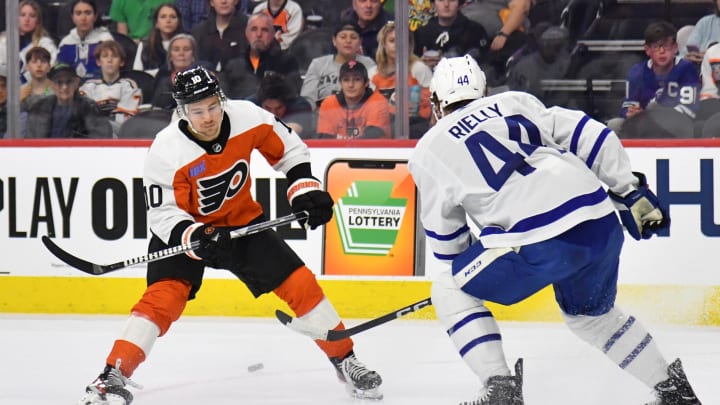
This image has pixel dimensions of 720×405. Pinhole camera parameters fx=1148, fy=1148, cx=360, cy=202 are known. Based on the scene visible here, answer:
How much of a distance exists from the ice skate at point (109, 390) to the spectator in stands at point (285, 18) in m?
2.15

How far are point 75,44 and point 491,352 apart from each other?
10.0 ft

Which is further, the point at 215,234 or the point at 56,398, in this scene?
the point at 56,398

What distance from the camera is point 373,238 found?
4719 millimetres

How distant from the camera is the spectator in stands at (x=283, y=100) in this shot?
4910 millimetres

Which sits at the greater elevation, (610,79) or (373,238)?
(610,79)

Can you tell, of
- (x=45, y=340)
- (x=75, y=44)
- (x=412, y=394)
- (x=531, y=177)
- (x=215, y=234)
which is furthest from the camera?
(x=75, y=44)

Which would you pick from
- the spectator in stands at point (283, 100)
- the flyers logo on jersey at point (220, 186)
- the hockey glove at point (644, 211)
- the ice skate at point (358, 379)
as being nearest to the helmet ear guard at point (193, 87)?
the flyers logo on jersey at point (220, 186)

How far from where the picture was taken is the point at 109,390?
3.11 meters

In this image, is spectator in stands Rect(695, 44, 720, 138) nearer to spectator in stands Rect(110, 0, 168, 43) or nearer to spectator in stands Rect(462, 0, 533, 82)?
spectator in stands Rect(462, 0, 533, 82)

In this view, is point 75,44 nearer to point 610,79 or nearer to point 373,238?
point 373,238

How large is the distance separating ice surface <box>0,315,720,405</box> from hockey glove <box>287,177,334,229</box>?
54cm

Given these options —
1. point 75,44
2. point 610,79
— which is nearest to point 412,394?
point 610,79

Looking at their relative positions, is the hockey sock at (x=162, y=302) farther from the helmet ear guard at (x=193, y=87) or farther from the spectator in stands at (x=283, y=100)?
the spectator in stands at (x=283, y=100)

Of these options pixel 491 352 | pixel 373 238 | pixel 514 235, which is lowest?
pixel 373 238
